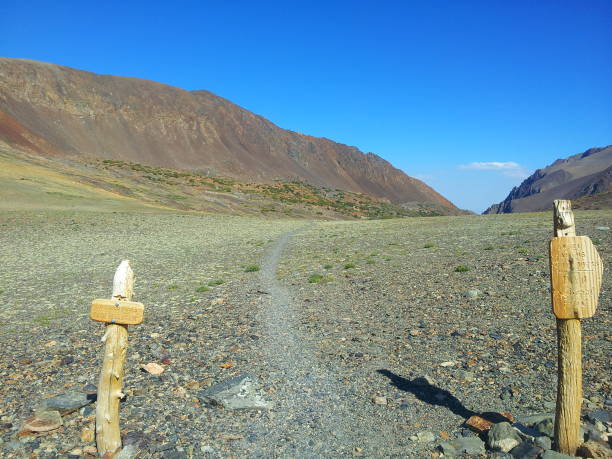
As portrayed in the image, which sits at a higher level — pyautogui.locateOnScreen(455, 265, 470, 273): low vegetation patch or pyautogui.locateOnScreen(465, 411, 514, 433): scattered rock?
pyautogui.locateOnScreen(455, 265, 470, 273): low vegetation patch

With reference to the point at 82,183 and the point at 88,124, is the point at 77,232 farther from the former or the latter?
the point at 88,124

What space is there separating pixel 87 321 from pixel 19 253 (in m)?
18.2

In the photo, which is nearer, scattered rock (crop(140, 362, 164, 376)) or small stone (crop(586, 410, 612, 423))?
small stone (crop(586, 410, 612, 423))

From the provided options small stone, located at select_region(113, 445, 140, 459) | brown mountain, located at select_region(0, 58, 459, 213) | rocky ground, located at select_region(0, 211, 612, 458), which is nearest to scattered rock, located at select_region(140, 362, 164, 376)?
rocky ground, located at select_region(0, 211, 612, 458)

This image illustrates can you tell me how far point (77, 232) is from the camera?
37750 mm

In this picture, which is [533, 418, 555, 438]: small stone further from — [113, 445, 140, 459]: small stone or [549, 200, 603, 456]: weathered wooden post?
[113, 445, 140, 459]: small stone

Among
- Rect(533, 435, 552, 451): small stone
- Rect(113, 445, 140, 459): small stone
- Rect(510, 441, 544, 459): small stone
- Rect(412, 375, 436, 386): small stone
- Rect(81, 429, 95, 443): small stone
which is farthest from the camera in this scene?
Rect(412, 375, 436, 386): small stone

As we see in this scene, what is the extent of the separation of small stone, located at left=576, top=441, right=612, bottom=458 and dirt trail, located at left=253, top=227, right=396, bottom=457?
2578 mm

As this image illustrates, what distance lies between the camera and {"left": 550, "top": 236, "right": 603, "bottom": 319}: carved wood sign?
18.0 feet

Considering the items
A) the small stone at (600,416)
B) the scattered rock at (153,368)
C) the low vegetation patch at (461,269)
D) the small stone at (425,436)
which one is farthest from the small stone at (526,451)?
the low vegetation patch at (461,269)

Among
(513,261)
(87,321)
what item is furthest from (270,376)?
(513,261)

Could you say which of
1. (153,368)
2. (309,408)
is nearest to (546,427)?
(309,408)

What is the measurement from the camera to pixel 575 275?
5504mm

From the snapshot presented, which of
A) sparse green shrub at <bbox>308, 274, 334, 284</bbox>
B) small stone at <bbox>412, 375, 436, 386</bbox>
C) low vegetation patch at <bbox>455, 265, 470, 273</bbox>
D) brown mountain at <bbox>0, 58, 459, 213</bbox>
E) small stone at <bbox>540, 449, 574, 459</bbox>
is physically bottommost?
small stone at <bbox>412, 375, 436, 386</bbox>
